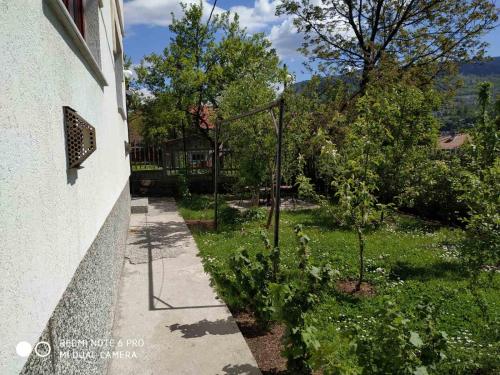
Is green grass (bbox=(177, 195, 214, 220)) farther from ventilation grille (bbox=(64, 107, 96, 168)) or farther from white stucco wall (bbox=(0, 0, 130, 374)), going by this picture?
white stucco wall (bbox=(0, 0, 130, 374))

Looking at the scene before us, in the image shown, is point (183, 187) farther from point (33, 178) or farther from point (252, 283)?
point (33, 178)

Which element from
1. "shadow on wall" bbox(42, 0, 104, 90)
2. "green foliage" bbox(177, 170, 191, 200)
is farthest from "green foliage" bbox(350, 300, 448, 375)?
"green foliage" bbox(177, 170, 191, 200)

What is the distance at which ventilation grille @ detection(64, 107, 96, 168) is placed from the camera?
2.15 metres

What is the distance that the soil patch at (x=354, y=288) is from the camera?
199 inches

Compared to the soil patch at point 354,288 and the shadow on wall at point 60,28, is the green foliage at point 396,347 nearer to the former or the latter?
the soil patch at point 354,288

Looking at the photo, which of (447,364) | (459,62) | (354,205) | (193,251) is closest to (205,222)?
(193,251)

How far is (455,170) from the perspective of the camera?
8.87 meters

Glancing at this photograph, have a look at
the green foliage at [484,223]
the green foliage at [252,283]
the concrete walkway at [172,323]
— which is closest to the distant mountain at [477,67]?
the green foliage at [484,223]

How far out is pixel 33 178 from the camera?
1.53m

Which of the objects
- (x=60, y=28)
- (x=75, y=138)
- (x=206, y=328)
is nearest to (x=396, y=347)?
(x=206, y=328)

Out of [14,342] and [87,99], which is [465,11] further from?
[14,342]

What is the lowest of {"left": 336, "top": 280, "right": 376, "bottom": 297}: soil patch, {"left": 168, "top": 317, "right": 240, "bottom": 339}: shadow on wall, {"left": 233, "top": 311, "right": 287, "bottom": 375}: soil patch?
{"left": 233, "top": 311, "right": 287, "bottom": 375}: soil patch

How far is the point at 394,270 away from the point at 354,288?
1.09m

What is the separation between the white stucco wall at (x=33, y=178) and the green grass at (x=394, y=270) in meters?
1.95
